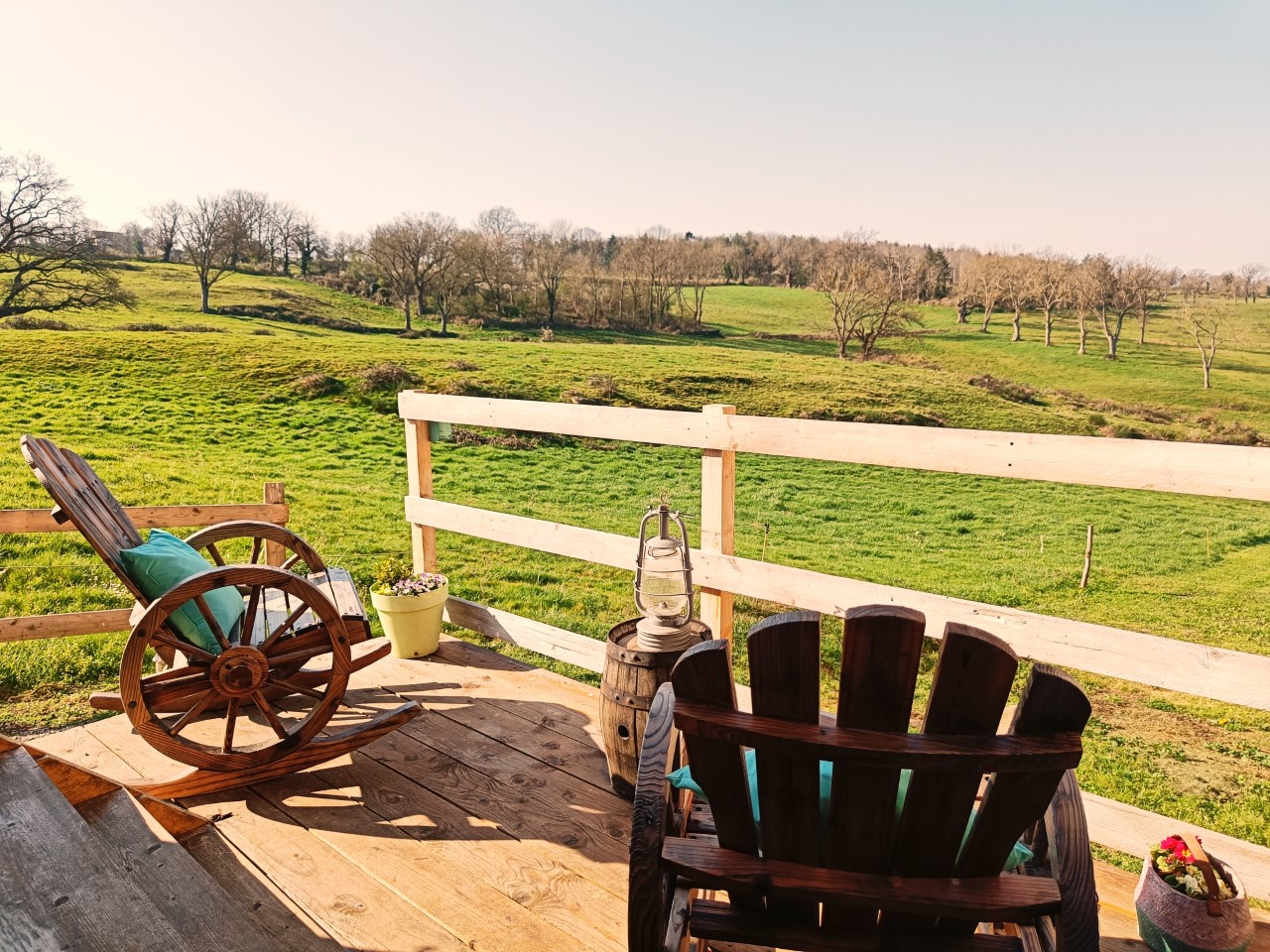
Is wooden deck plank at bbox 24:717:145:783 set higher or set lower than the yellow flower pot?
lower

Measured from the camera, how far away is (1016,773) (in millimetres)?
1025

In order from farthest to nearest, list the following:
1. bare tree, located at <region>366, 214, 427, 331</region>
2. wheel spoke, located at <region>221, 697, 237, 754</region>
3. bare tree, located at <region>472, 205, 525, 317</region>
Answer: bare tree, located at <region>472, 205, 525, 317</region>
bare tree, located at <region>366, 214, 427, 331</region>
wheel spoke, located at <region>221, 697, 237, 754</region>

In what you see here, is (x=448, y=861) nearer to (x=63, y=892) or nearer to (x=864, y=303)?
(x=63, y=892)

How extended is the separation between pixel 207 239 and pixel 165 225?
1516mm

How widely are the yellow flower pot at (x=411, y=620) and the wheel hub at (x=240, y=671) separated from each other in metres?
1.08

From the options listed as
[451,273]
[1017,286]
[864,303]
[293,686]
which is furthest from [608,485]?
[1017,286]

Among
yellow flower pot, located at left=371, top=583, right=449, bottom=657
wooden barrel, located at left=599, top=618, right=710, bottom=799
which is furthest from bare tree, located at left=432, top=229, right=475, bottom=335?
wooden barrel, located at left=599, top=618, right=710, bottom=799

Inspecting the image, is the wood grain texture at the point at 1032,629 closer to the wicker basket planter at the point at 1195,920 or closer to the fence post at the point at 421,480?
the wicker basket planter at the point at 1195,920

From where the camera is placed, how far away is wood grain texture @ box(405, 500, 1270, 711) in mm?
1866

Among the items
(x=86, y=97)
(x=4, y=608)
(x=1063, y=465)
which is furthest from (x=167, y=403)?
(x=1063, y=465)

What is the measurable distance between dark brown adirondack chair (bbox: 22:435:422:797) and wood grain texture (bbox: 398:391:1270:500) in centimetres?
120

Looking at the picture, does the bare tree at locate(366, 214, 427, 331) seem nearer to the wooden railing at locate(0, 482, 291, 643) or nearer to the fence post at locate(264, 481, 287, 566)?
the fence post at locate(264, 481, 287, 566)

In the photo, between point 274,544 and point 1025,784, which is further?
point 274,544

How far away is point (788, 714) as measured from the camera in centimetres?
107
